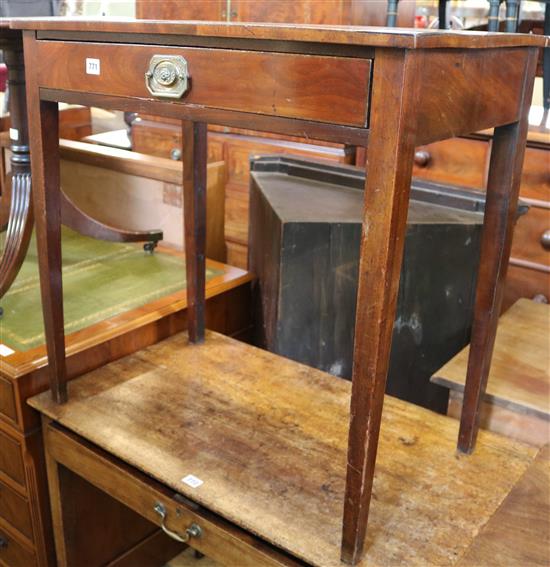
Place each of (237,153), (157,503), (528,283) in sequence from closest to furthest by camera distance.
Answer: (157,503)
(528,283)
(237,153)

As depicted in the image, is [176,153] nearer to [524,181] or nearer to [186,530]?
[524,181]

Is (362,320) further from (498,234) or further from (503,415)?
(503,415)

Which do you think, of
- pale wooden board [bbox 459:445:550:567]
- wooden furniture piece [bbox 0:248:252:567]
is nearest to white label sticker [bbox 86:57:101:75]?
wooden furniture piece [bbox 0:248:252:567]

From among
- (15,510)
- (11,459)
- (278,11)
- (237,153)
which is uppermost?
(278,11)

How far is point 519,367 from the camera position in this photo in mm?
1303

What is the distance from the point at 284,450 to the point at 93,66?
2.07 ft

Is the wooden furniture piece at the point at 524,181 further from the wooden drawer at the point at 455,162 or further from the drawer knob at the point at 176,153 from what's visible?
the drawer knob at the point at 176,153

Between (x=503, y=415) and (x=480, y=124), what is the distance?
0.58 meters

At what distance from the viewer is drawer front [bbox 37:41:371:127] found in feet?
2.40

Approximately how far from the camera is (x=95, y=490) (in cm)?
131

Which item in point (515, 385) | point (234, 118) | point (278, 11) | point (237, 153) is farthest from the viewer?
point (237, 153)

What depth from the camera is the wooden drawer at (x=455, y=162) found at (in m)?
1.71

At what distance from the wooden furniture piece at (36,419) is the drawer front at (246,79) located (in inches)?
20.7

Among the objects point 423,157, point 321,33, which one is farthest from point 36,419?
point 423,157
